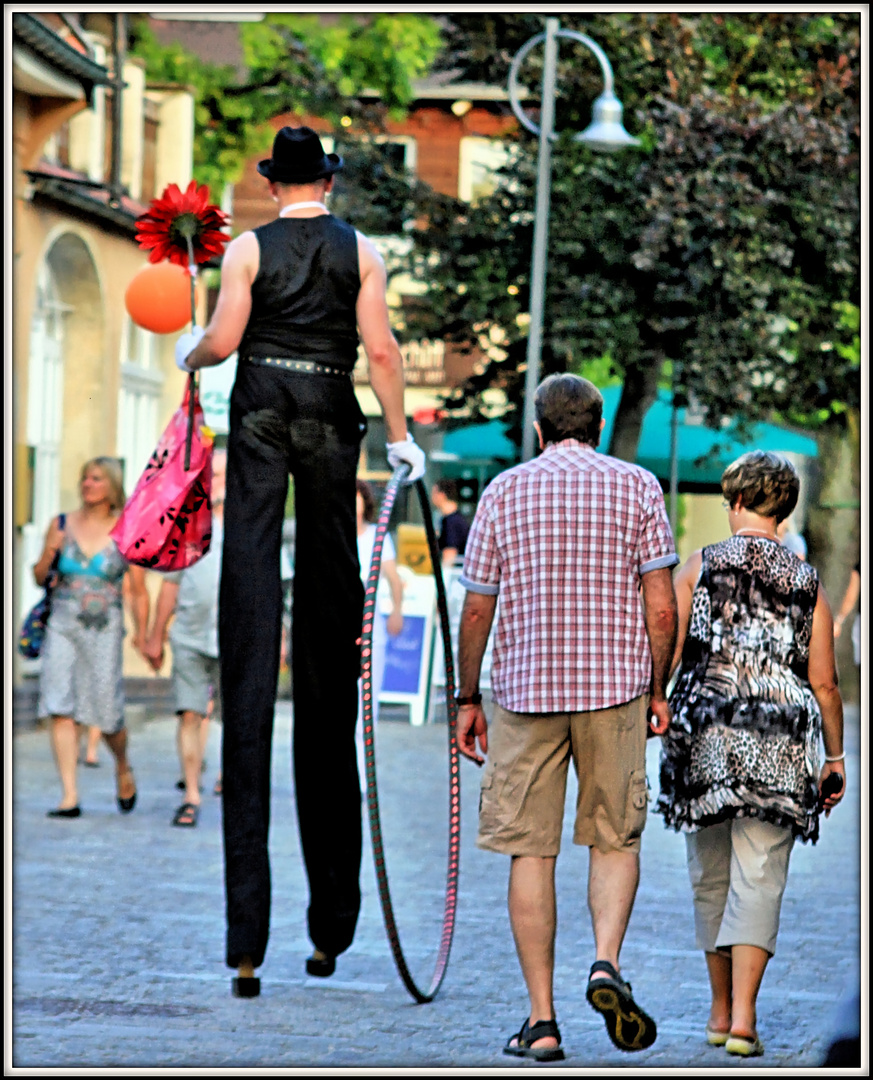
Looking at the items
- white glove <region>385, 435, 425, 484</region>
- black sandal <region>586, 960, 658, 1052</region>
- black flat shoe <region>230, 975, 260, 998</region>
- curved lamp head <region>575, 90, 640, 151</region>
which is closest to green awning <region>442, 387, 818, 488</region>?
curved lamp head <region>575, 90, 640, 151</region>

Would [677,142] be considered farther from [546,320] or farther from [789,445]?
[789,445]

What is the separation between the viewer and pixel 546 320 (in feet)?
59.2

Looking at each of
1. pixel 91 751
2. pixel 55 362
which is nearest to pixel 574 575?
pixel 91 751

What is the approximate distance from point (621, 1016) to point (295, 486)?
5.81ft

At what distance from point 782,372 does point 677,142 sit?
2.83 meters

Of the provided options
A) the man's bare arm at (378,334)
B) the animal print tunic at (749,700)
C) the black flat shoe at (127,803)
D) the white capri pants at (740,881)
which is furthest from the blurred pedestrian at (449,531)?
the man's bare arm at (378,334)

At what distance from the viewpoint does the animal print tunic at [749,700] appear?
5598mm

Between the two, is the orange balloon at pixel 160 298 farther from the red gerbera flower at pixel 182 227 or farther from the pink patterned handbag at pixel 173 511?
the pink patterned handbag at pixel 173 511

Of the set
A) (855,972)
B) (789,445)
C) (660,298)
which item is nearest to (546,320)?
(660,298)

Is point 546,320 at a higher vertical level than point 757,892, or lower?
higher

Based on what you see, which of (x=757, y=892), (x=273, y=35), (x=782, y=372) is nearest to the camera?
(x=757, y=892)

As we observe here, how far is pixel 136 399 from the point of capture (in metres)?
21.5

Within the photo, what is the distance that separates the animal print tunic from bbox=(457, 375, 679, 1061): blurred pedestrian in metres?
0.17

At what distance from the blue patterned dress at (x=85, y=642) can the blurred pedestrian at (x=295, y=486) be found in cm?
521
